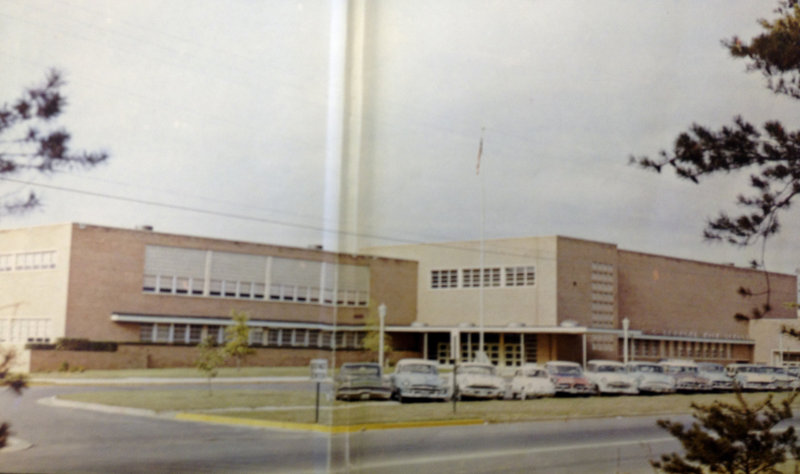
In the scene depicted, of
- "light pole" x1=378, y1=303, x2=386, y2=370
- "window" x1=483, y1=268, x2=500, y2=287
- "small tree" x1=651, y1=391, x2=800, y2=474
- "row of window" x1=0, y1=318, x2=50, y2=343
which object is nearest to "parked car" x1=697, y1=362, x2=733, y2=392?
"small tree" x1=651, y1=391, x2=800, y2=474

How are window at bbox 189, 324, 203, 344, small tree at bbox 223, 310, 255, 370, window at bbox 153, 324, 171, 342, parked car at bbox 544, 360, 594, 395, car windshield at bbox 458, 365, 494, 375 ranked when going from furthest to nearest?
small tree at bbox 223, 310, 255, 370
window at bbox 189, 324, 203, 344
window at bbox 153, 324, 171, 342
car windshield at bbox 458, 365, 494, 375
parked car at bbox 544, 360, 594, 395

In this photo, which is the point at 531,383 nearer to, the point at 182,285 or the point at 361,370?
the point at 361,370

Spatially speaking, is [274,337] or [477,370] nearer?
[477,370]

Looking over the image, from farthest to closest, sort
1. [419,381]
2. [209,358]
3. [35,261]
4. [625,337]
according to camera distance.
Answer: [209,358]
[419,381]
[35,261]
[625,337]

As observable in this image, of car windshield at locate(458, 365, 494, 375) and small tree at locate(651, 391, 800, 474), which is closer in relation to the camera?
small tree at locate(651, 391, 800, 474)

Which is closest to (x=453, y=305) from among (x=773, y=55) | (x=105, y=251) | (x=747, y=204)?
(x=747, y=204)

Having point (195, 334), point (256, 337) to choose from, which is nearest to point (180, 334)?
point (195, 334)

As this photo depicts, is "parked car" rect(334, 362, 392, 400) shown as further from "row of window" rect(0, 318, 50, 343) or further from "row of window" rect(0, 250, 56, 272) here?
"row of window" rect(0, 250, 56, 272)

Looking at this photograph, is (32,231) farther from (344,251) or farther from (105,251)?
(344,251)
